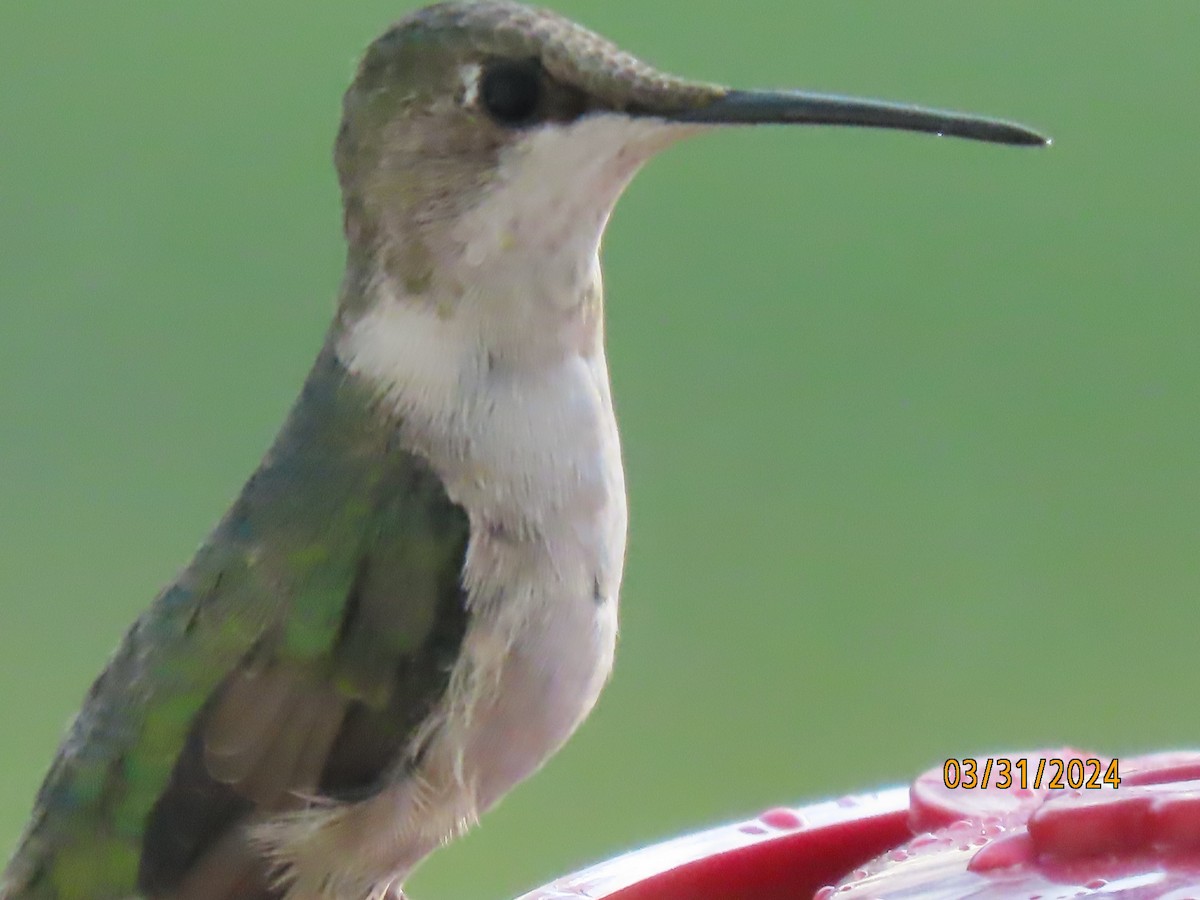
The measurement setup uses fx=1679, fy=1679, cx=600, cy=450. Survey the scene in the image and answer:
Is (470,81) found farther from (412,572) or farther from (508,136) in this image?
(412,572)

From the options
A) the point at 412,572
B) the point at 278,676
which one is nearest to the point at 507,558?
the point at 412,572

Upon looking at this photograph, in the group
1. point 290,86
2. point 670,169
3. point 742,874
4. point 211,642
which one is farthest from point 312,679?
point 670,169

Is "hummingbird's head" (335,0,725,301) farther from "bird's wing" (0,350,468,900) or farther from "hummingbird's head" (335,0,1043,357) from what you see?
"bird's wing" (0,350,468,900)

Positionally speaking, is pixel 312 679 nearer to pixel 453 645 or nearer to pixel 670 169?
pixel 453 645

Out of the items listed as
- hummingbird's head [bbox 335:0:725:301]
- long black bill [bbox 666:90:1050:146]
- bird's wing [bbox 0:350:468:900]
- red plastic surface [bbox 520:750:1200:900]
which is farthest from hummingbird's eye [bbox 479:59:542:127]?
red plastic surface [bbox 520:750:1200:900]

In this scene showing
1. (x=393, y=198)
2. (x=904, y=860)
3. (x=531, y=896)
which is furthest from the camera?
(x=393, y=198)

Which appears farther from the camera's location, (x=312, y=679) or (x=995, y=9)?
(x=995, y=9)
